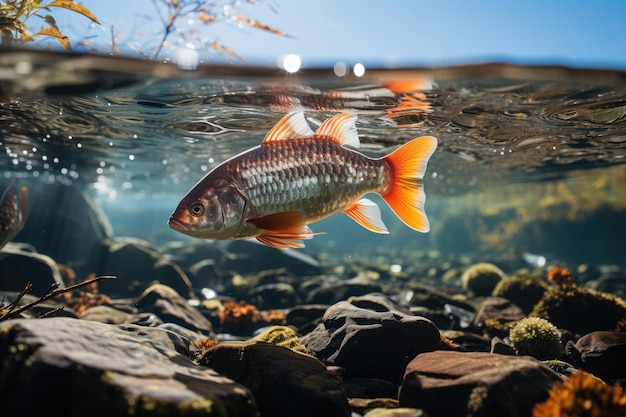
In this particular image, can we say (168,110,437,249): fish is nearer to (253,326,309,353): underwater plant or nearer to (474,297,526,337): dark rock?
(253,326,309,353): underwater plant

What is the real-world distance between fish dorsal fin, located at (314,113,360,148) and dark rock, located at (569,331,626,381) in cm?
522

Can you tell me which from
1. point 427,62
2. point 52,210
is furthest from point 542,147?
point 52,210

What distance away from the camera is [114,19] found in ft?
21.1

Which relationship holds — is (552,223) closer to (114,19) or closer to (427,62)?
(427,62)

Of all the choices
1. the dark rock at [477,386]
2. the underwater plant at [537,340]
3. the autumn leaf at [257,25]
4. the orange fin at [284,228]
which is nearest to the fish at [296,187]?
the orange fin at [284,228]

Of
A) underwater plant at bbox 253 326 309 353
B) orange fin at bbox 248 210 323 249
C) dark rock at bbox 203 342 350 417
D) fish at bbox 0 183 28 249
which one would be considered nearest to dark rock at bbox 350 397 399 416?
dark rock at bbox 203 342 350 417

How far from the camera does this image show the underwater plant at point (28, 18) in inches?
243

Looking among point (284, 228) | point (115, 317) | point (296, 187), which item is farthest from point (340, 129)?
point (115, 317)

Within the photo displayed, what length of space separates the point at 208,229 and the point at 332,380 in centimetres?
212

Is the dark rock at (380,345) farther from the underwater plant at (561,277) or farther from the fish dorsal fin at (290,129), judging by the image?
the underwater plant at (561,277)

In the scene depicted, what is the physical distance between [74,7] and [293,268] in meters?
13.6

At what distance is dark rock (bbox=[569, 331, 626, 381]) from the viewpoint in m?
5.89

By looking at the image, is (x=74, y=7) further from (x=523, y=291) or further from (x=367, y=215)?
(x=523, y=291)

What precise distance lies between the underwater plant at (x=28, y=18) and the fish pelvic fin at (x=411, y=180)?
5514 mm
